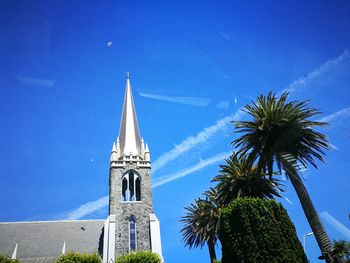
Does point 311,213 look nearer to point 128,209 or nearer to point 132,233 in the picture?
point 132,233

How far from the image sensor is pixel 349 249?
78.1 ft

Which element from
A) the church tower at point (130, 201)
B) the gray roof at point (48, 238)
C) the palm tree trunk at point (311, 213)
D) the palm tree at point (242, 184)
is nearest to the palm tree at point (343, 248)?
the palm tree trunk at point (311, 213)

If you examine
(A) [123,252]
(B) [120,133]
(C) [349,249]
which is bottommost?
(C) [349,249]

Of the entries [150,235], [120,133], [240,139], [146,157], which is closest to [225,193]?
[240,139]

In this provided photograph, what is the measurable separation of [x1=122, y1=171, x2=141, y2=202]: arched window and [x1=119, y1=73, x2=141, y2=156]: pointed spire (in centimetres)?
358

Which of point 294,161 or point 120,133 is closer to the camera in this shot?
point 294,161

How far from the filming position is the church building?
40719 mm

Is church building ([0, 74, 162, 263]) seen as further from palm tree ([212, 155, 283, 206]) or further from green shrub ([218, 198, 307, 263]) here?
green shrub ([218, 198, 307, 263])

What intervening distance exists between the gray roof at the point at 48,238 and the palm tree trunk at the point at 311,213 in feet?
90.6

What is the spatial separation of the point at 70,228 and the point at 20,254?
718 centimetres

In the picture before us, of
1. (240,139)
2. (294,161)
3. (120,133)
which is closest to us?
(294,161)

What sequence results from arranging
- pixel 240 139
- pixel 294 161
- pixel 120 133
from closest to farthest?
pixel 294 161 < pixel 240 139 < pixel 120 133

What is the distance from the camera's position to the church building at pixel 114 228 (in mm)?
40719

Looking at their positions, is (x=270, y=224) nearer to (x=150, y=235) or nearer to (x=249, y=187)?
(x=249, y=187)
